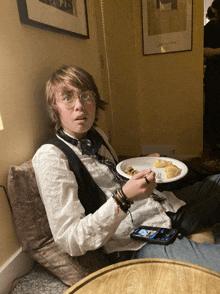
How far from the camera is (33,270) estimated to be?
1094 millimetres

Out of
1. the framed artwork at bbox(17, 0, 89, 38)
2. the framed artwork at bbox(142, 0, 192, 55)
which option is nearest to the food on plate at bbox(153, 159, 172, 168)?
the framed artwork at bbox(17, 0, 89, 38)

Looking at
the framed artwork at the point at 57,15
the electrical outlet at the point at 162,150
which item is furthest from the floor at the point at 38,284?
the electrical outlet at the point at 162,150

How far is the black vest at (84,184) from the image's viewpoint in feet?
3.28

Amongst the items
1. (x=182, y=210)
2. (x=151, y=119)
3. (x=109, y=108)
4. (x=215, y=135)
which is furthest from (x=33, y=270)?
(x=215, y=135)

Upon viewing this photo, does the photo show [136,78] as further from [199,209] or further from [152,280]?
[152,280]

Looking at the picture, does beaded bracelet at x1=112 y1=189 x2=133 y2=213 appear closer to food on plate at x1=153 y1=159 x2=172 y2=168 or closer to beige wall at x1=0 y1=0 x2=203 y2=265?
food on plate at x1=153 y1=159 x2=172 y2=168

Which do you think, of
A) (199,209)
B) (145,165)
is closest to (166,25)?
(145,165)

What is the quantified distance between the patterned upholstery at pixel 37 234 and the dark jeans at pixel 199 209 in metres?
0.40

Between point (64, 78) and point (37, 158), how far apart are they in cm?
41

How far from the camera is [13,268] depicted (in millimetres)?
995

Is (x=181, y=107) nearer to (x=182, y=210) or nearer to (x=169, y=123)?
(x=169, y=123)

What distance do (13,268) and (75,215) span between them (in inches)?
16.4

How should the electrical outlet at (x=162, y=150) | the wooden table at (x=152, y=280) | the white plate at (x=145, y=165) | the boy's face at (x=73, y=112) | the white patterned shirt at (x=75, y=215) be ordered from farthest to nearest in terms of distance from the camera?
1. the electrical outlet at (x=162, y=150)
2. the white plate at (x=145, y=165)
3. the boy's face at (x=73, y=112)
4. the white patterned shirt at (x=75, y=215)
5. the wooden table at (x=152, y=280)

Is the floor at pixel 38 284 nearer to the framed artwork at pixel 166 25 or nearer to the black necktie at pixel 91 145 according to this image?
the black necktie at pixel 91 145
